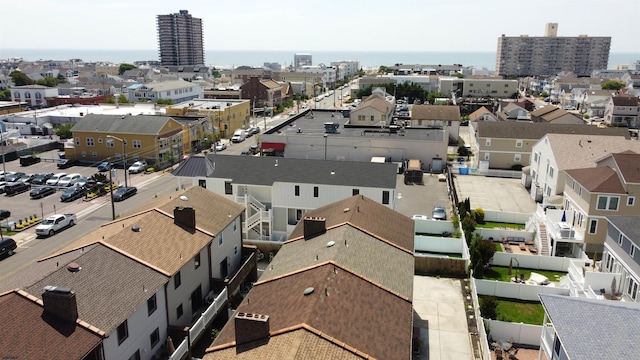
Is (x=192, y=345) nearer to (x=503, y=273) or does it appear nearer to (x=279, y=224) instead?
(x=279, y=224)

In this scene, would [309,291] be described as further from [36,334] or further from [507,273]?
[507,273]

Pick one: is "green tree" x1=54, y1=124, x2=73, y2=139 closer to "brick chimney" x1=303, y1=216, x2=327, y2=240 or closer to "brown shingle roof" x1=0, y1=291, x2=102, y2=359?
"brick chimney" x1=303, y1=216, x2=327, y2=240

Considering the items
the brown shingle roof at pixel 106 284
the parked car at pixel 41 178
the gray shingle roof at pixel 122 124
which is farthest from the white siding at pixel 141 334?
the gray shingle roof at pixel 122 124

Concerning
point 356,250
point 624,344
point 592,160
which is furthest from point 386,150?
point 624,344

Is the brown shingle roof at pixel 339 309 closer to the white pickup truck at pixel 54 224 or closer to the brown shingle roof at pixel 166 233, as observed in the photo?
the brown shingle roof at pixel 166 233

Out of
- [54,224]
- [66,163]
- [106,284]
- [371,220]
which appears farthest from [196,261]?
[66,163]
